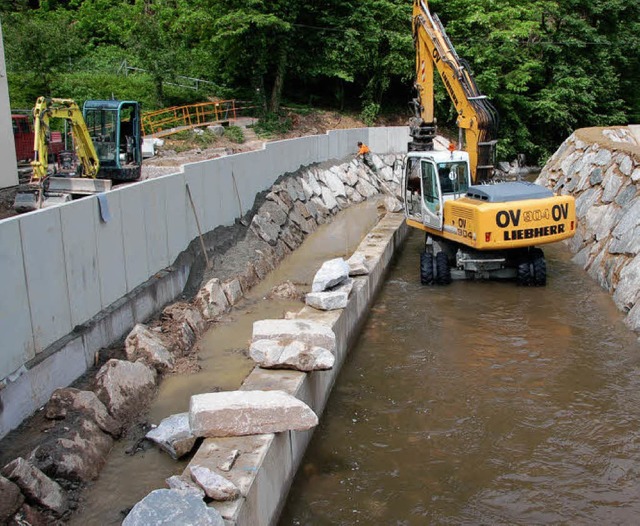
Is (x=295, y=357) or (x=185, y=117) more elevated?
(x=185, y=117)

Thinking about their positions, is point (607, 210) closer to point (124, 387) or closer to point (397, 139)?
point (124, 387)

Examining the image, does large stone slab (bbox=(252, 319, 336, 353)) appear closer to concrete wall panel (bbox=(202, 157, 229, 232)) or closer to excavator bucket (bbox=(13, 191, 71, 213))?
concrete wall panel (bbox=(202, 157, 229, 232))

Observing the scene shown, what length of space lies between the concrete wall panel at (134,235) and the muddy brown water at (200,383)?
144 centimetres

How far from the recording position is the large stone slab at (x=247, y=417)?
6316 mm

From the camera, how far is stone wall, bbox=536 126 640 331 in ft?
41.7

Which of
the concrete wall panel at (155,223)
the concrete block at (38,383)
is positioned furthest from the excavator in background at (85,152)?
the concrete block at (38,383)

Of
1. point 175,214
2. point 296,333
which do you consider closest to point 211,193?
point 175,214

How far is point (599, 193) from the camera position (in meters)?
16.7

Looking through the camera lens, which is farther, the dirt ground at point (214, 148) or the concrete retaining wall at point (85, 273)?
the dirt ground at point (214, 148)

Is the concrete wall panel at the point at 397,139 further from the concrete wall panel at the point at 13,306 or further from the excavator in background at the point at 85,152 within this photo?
the concrete wall panel at the point at 13,306

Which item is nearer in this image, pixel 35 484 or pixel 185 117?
pixel 35 484

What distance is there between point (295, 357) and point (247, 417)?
1.59 meters

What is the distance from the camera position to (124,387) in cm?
804

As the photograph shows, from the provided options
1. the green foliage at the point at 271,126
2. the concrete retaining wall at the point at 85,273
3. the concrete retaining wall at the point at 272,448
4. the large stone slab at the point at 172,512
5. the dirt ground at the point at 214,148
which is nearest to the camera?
the large stone slab at the point at 172,512
